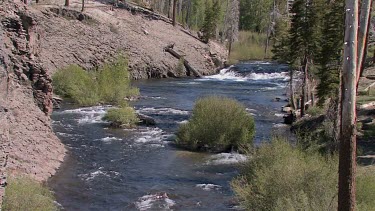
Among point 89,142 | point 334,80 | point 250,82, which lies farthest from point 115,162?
point 250,82

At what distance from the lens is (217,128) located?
1149 inches

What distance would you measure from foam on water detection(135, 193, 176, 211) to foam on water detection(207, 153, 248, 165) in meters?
5.95

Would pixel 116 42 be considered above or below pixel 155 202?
above

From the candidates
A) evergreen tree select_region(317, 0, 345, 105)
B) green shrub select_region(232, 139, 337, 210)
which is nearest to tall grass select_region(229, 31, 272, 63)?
evergreen tree select_region(317, 0, 345, 105)

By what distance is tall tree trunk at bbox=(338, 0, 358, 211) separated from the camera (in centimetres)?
1100

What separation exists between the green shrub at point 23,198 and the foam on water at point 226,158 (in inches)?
441

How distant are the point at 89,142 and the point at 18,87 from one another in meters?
5.40

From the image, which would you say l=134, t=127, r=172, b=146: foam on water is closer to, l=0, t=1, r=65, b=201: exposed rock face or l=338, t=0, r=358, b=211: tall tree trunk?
l=0, t=1, r=65, b=201: exposed rock face

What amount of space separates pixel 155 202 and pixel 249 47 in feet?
267

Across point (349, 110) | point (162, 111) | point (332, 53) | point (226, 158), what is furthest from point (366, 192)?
point (162, 111)

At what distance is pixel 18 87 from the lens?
86.3ft

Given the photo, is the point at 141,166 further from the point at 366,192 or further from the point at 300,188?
the point at 366,192

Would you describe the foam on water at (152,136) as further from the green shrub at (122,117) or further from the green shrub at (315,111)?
the green shrub at (315,111)

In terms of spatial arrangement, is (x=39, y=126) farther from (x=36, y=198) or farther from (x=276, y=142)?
(x=276, y=142)
